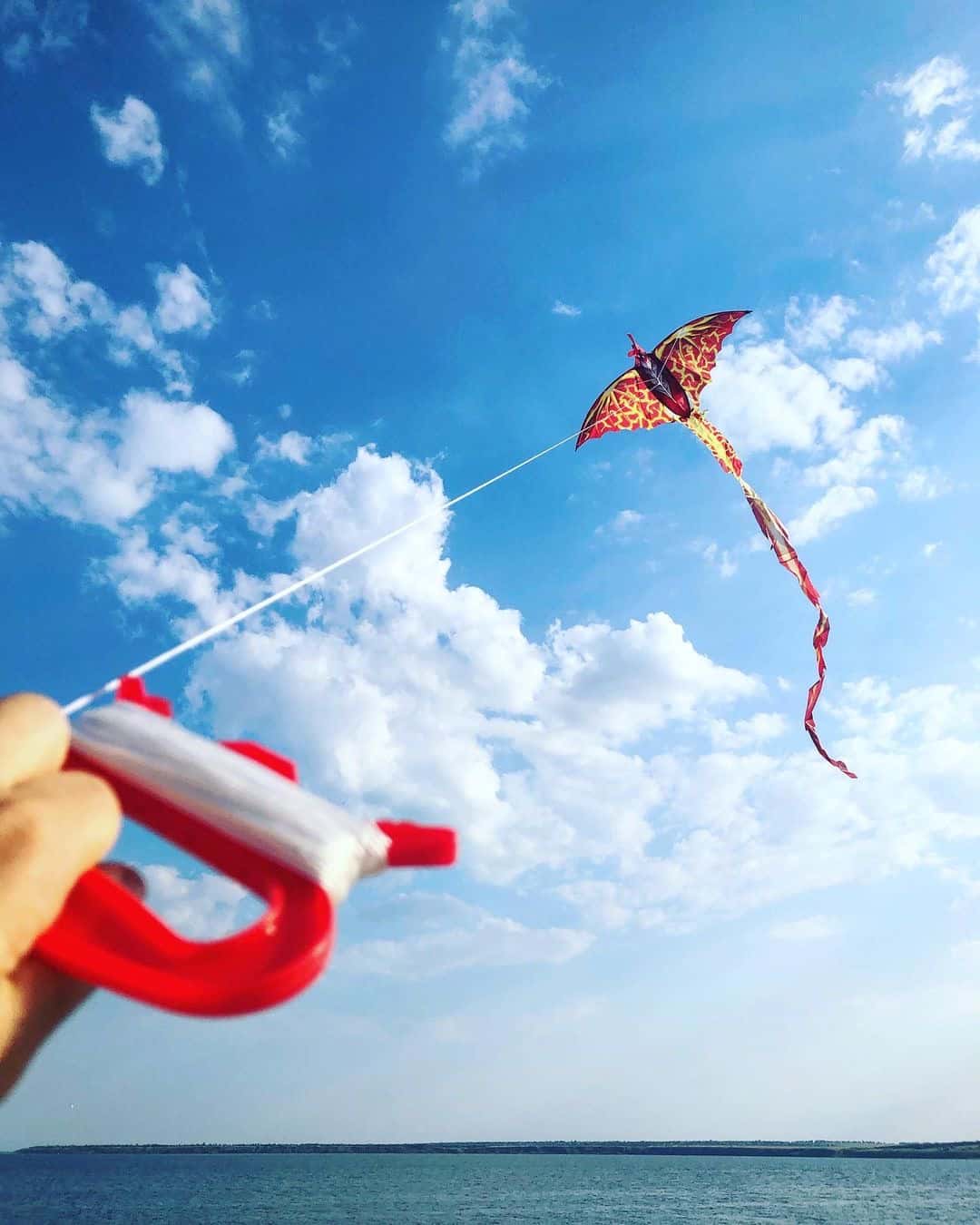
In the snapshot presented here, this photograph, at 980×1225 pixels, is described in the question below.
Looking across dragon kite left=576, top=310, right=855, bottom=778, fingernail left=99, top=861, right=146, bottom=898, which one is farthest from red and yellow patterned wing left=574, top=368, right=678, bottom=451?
fingernail left=99, top=861, right=146, bottom=898

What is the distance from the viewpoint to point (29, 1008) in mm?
1797

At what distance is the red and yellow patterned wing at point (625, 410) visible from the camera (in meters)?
11.9

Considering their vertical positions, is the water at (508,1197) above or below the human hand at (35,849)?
below

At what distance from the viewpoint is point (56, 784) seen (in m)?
1.82

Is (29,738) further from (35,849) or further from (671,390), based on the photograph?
(671,390)

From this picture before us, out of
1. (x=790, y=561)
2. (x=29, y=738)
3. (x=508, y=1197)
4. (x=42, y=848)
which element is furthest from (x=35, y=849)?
(x=508, y=1197)

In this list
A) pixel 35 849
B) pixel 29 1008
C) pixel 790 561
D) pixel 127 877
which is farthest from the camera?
pixel 790 561

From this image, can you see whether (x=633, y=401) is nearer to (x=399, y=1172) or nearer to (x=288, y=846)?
(x=288, y=846)

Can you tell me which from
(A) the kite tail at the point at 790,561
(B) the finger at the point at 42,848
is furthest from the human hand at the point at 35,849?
(A) the kite tail at the point at 790,561

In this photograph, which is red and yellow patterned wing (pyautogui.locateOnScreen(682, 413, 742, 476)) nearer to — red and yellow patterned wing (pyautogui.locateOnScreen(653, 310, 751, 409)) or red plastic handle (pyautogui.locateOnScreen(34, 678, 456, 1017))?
red and yellow patterned wing (pyautogui.locateOnScreen(653, 310, 751, 409))

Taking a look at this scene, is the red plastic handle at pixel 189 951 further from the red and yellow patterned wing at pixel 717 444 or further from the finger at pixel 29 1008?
the red and yellow patterned wing at pixel 717 444

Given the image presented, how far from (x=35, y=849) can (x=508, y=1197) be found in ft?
404

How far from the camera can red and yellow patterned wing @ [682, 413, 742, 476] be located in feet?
38.0

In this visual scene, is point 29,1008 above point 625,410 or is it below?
below
